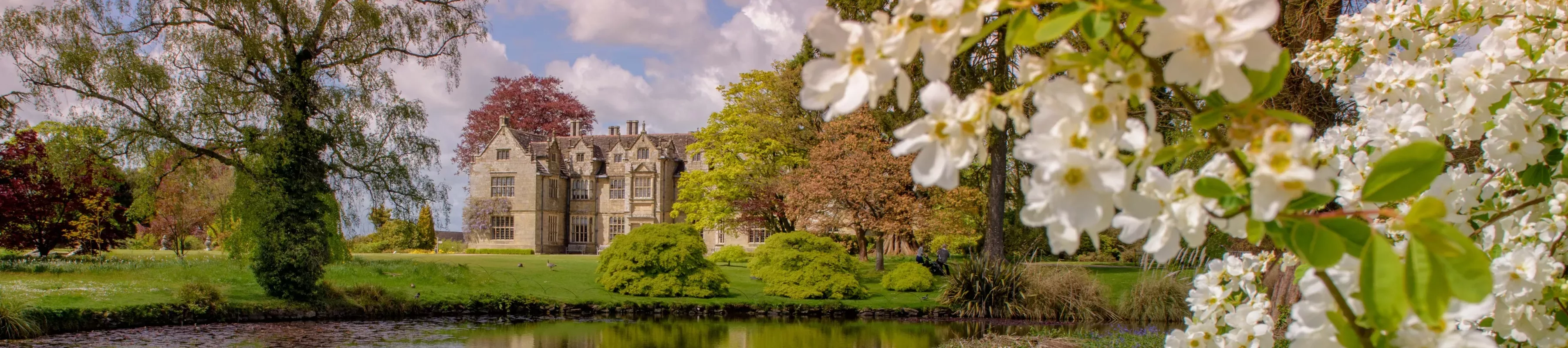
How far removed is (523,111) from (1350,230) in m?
Result: 44.5

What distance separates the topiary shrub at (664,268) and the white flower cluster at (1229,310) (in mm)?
14210

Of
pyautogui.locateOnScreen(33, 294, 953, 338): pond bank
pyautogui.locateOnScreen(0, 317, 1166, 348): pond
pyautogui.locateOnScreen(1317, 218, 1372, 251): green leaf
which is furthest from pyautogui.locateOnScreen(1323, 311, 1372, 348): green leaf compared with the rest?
pyautogui.locateOnScreen(33, 294, 953, 338): pond bank

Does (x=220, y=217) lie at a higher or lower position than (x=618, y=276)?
higher

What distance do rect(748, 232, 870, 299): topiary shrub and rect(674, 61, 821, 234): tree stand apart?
212 inches

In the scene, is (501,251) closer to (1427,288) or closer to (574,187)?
(574,187)

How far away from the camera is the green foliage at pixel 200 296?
12219mm

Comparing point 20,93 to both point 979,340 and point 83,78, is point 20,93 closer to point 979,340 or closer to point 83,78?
point 83,78

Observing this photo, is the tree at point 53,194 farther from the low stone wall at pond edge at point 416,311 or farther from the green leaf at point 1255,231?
the green leaf at point 1255,231

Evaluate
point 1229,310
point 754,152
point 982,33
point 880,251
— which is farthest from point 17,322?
point 754,152

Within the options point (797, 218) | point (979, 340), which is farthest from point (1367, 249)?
point (797, 218)

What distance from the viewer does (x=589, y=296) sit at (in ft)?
52.4

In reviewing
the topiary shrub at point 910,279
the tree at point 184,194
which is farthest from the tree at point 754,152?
the tree at point 184,194

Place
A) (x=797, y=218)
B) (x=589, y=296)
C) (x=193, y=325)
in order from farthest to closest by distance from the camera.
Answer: (x=797, y=218) → (x=589, y=296) → (x=193, y=325)

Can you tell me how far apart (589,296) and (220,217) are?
5554 mm
